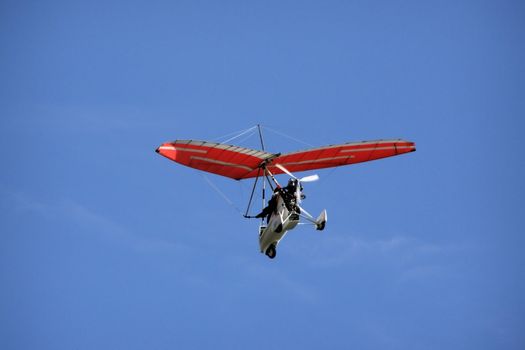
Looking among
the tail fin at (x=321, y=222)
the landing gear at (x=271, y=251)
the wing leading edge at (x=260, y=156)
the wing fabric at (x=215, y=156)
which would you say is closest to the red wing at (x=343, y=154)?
the wing leading edge at (x=260, y=156)

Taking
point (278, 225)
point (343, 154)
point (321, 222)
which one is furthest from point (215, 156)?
point (343, 154)

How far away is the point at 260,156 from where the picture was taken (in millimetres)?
36375

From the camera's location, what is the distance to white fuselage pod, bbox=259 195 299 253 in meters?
35.2

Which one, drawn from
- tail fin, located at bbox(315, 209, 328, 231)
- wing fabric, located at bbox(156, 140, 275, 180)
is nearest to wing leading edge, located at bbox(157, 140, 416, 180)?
wing fabric, located at bbox(156, 140, 275, 180)

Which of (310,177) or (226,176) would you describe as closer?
(310,177)

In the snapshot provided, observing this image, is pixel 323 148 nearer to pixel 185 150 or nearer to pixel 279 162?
pixel 279 162

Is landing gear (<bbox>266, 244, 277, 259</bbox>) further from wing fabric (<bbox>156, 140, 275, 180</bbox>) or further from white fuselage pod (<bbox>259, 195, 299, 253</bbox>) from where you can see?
wing fabric (<bbox>156, 140, 275, 180</bbox>)

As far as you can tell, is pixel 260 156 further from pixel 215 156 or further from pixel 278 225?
pixel 278 225

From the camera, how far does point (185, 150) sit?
3566 cm

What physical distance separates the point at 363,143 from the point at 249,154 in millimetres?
4525

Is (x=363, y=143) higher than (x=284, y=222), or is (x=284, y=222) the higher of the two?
(x=363, y=143)

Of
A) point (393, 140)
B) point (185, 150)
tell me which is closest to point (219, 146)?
point (185, 150)

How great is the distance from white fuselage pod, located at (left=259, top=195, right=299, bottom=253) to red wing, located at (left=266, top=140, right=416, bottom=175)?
2.32m

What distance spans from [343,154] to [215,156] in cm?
505
